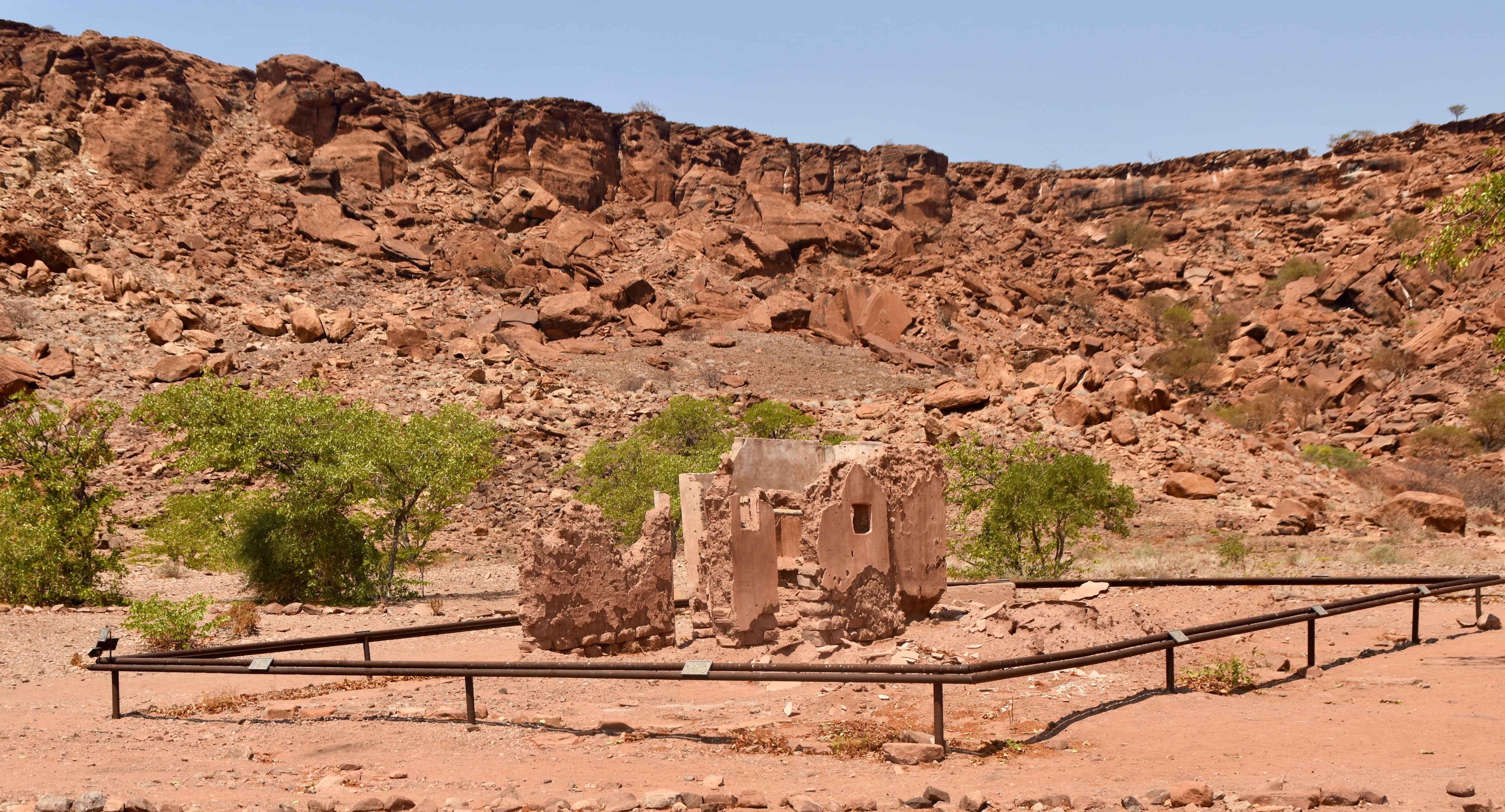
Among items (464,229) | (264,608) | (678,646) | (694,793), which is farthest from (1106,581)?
(464,229)

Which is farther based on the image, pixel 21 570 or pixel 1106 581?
pixel 21 570

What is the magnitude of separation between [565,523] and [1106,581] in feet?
23.1

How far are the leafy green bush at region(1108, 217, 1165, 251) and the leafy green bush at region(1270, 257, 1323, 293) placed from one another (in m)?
8.58

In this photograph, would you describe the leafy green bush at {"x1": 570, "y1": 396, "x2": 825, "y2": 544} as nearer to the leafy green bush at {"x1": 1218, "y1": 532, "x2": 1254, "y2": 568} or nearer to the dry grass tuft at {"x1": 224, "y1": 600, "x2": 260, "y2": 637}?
the dry grass tuft at {"x1": 224, "y1": 600, "x2": 260, "y2": 637}

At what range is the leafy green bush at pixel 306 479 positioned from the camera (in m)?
17.5

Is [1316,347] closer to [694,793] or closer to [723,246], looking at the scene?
[723,246]

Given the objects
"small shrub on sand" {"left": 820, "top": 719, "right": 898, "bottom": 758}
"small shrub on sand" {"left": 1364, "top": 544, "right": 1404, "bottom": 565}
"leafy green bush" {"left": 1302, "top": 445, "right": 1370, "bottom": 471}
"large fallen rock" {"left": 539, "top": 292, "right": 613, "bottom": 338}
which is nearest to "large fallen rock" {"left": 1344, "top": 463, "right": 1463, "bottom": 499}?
"leafy green bush" {"left": 1302, "top": 445, "right": 1370, "bottom": 471}

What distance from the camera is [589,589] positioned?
12133 millimetres

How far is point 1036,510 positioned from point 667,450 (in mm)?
13314

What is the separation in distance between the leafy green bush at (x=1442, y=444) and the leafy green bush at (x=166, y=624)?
112 feet

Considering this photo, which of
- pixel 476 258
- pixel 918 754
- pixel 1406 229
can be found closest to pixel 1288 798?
pixel 918 754

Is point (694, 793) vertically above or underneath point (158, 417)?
underneath

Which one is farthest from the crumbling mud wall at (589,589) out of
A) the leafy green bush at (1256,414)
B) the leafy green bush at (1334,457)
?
the leafy green bush at (1256,414)

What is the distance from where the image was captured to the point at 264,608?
53.0 feet
